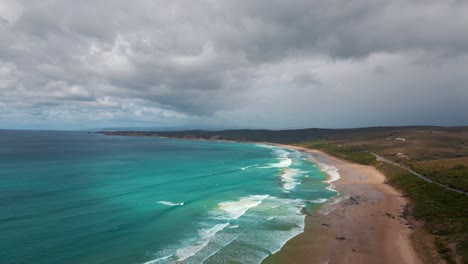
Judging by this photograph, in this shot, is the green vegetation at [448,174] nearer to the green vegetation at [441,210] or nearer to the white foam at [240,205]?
the green vegetation at [441,210]

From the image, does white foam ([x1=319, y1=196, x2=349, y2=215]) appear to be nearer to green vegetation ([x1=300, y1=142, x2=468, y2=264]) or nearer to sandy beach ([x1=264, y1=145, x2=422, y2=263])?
sandy beach ([x1=264, y1=145, x2=422, y2=263])

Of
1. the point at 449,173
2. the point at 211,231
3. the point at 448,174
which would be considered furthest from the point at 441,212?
the point at 211,231

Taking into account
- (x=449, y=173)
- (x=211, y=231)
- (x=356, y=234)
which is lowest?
(x=356, y=234)

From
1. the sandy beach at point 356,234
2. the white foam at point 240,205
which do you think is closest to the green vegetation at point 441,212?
the sandy beach at point 356,234

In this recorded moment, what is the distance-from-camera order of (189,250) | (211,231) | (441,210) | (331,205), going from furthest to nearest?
(331,205)
(441,210)
(211,231)
(189,250)

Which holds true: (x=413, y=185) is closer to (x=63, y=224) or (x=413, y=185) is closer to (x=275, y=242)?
(x=275, y=242)

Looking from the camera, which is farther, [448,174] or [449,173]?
[449,173]

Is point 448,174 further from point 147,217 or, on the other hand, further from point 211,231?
point 147,217
